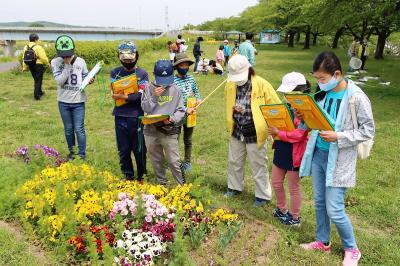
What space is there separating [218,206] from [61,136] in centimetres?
449

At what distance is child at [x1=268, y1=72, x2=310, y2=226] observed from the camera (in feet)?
13.3

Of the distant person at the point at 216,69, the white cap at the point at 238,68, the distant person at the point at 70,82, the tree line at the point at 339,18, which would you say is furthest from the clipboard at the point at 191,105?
the distant person at the point at 216,69

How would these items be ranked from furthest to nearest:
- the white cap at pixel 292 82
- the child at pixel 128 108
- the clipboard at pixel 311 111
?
the child at pixel 128 108 < the white cap at pixel 292 82 < the clipboard at pixel 311 111

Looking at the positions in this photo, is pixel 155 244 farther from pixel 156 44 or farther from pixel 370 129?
pixel 156 44

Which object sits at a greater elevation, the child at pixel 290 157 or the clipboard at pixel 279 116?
the clipboard at pixel 279 116

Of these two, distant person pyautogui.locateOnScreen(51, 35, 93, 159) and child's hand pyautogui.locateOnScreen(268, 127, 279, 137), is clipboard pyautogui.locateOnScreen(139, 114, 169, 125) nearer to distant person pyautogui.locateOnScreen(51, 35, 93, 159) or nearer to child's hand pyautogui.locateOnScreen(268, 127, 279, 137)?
child's hand pyautogui.locateOnScreen(268, 127, 279, 137)

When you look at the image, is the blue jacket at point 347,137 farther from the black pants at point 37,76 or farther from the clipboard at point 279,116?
the black pants at point 37,76

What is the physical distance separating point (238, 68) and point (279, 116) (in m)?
0.80

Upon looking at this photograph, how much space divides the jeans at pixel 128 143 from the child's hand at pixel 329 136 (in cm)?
256

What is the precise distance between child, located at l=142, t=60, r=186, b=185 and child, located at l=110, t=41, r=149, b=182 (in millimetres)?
348

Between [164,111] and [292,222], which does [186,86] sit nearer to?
[164,111]

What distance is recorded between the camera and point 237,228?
378 centimetres

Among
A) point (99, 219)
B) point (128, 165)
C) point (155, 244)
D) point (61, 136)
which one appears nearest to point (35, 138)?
point (61, 136)

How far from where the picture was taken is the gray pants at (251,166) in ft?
15.6
